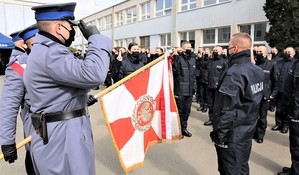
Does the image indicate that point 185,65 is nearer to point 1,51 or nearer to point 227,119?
point 227,119

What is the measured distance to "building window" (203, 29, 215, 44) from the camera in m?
17.6

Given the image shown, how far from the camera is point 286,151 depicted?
4.88 m

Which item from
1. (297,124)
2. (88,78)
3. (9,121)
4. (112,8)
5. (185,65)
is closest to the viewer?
(88,78)

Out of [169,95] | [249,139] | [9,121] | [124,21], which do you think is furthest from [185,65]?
[124,21]

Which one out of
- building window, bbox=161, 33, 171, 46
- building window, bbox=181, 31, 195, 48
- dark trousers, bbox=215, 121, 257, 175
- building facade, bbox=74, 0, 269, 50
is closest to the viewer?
dark trousers, bbox=215, 121, 257, 175

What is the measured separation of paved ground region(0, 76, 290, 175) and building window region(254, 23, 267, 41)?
9.43m

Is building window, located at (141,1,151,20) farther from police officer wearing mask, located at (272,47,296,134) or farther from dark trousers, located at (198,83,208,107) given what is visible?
police officer wearing mask, located at (272,47,296,134)

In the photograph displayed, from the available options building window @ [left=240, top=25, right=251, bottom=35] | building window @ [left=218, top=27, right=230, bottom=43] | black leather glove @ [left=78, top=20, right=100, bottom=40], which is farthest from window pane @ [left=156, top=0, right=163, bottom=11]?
black leather glove @ [left=78, top=20, right=100, bottom=40]

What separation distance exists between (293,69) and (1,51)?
22076 millimetres

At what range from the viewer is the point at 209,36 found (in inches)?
709

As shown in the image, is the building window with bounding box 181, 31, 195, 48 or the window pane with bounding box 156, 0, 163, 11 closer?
the building window with bounding box 181, 31, 195, 48

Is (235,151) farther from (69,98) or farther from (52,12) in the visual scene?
(52,12)

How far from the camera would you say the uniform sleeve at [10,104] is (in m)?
2.32

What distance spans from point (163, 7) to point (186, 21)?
4.49m
